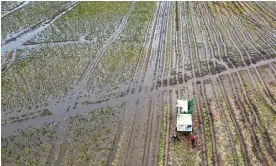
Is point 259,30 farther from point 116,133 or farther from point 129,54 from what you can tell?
point 116,133

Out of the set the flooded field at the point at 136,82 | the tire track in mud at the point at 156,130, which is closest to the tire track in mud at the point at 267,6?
the flooded field at the point at 136,82

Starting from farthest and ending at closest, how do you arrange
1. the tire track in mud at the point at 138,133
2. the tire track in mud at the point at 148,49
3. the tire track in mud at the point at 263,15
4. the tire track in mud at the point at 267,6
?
the tire track in mud at the point at 267,6
the tire track in mud at the point at 263,15
the tire track in mud at the point at 148,49
the tire track in mud at the point at 138,133

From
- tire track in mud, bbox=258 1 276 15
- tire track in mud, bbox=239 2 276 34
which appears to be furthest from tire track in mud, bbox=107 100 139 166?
tire track in mud, bbox=258 1 276 15

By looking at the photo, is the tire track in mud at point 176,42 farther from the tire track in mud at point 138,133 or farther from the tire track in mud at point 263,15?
the tire track in mud at point 263,15

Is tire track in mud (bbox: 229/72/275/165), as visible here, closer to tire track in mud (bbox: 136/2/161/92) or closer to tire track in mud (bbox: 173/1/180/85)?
tire track in mud (bbox: 173/1/180/85)

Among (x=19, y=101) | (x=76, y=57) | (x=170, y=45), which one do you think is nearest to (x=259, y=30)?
(x=170, y=45)

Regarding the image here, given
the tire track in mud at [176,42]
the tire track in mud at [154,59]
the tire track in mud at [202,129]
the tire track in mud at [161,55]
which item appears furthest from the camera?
the tire track in mud at [176,42]
